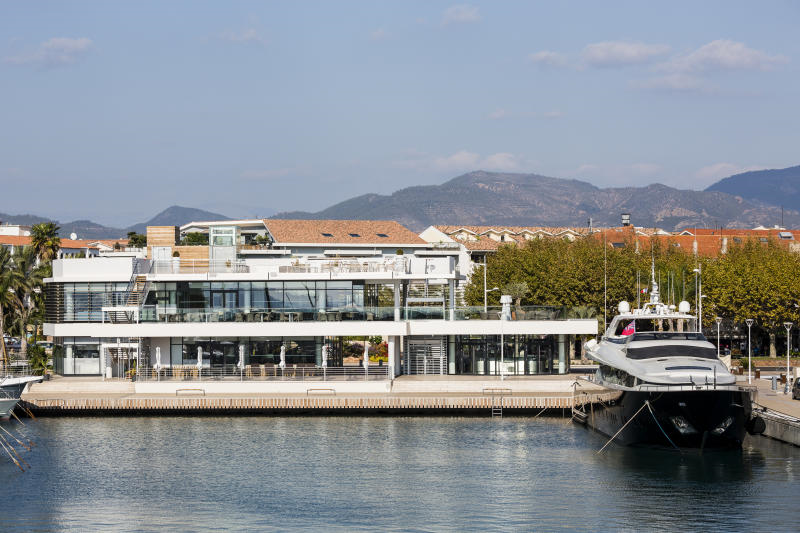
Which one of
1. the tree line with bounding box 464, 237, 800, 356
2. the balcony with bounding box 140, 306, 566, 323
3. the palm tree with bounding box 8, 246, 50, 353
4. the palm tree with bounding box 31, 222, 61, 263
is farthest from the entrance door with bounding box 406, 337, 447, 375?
the palm tree with bounding box 31, 222, 61, 263

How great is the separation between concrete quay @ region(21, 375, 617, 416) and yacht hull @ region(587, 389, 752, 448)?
653 cm

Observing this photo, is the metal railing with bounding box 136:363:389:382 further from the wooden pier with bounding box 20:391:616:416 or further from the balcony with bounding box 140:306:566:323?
the wooden pier with bounding box 20:391:616:416

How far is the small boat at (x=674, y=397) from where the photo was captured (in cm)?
4109

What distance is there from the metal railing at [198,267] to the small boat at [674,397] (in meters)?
22.3

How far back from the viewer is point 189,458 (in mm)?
42219

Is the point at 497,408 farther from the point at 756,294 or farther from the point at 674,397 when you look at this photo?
the point at 756,294

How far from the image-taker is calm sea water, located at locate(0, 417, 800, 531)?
3278 cm

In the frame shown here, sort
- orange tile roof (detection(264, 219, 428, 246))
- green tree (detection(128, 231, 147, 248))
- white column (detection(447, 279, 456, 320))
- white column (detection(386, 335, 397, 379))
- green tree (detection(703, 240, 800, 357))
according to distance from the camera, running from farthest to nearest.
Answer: orange tile roof (detection(264, 219, 428, 246)), green tree (detection(128, 231, 147, 248)), green tree (detection(703, 240, 800, 357)), white column (detection(447, 279, 456, 320)), white column (detection(386, 335, 397, 379))

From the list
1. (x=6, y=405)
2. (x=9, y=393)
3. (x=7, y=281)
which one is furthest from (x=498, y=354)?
(x=7, y=281)

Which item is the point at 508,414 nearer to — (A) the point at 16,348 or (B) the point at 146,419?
(B) the point at 146,419

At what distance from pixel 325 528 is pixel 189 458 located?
1198cm

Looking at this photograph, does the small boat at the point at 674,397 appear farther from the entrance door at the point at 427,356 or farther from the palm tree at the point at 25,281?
the palm tree at the point at 25,281

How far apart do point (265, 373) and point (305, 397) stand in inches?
186

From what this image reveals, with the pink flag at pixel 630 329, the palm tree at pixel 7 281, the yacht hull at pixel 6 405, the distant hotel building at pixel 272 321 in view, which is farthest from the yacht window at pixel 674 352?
the palm tree at pixel 7 281
